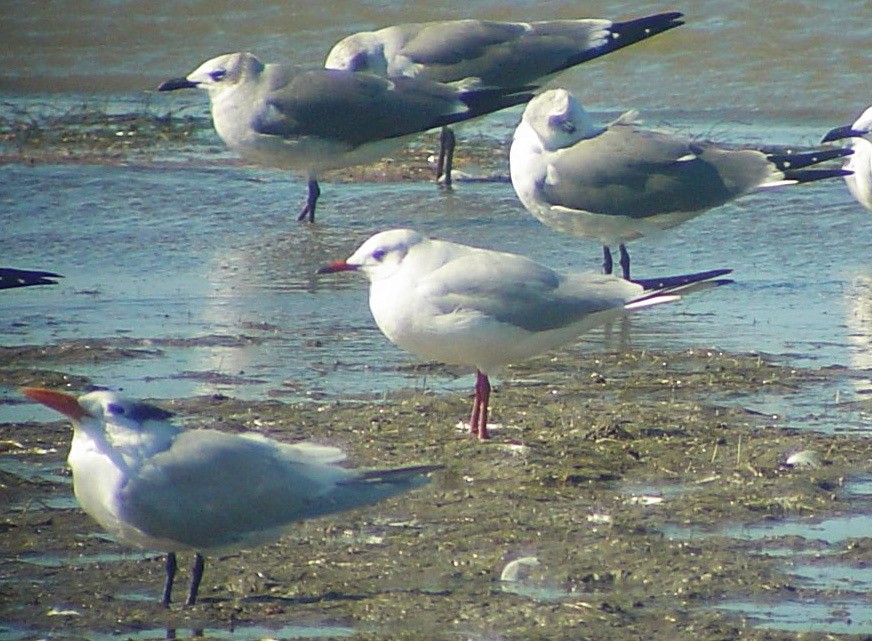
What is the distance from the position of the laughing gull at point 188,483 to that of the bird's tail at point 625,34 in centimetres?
739

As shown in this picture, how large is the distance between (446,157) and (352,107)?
33.8 inches

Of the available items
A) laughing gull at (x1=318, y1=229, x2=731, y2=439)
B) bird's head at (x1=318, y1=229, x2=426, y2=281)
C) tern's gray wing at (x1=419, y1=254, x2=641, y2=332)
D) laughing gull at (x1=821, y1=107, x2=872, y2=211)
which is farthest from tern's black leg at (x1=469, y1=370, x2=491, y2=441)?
laughing gull at (x1=821, y1=107, x2=872, y2=211)

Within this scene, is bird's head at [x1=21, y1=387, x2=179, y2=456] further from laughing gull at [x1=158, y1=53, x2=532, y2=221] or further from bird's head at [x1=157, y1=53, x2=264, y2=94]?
bird's head at [x1=157, y1=53, x2=264, y2=94]

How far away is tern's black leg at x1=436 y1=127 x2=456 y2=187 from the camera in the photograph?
10812 mm

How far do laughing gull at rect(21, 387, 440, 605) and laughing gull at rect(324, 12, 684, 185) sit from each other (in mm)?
6354

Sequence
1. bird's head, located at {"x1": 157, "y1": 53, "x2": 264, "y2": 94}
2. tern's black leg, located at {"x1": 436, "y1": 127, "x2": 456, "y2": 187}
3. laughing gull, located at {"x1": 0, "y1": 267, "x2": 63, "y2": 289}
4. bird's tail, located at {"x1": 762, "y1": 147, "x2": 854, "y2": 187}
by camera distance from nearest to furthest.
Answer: laughing gull, located at {"x1": 0, "y1": 267, "x2": 63, "y2": 289} < bird's tail, located at {"x1": 762, "y1": 147, "x2": 854, "y2": 187} < bird's head, located at {"x1": 157, "y1": 53, "x2": 264, "y2": 94} < tern's black leg, located at {"x1": 436, "y1": 127, "x2": 456, "y2": 187}

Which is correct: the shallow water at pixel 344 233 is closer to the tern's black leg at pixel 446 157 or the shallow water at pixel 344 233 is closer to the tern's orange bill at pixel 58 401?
the tern's black leg at pixel 446 157

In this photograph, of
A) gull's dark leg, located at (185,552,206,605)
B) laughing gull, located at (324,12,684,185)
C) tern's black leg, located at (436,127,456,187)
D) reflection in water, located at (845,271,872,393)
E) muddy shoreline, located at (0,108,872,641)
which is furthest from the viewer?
laughing gull, located at (324,12,684,185)

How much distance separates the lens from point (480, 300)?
232 inches

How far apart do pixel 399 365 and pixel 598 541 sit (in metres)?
2.17

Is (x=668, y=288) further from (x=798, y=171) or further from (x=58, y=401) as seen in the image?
(x=798, y=171)

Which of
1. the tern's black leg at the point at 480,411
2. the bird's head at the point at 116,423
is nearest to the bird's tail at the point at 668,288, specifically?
the tern's black leg at the point at 480,411

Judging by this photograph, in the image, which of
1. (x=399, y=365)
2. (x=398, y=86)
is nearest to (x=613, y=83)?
(x=398, y=86)

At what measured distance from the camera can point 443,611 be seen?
4.37m
